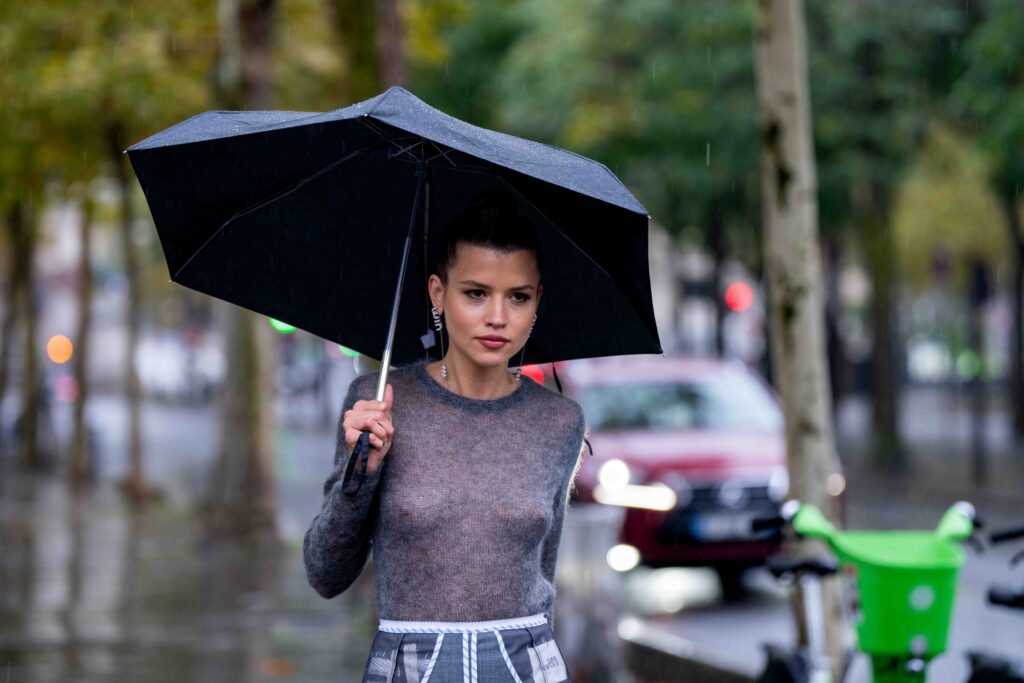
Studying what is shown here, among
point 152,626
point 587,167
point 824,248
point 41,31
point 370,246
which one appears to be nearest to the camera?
point 587,167

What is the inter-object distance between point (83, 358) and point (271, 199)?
68.4ft

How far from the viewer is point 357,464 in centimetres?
304

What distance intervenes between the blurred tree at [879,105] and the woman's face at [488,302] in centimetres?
1945

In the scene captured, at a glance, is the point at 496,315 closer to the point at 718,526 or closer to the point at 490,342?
the point at 490,342

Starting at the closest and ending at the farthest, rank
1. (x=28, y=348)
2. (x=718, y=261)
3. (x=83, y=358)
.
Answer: (x=83, y=358) < (x=28, y=348) < (x=718, y=261)

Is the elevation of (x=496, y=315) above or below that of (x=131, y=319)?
below

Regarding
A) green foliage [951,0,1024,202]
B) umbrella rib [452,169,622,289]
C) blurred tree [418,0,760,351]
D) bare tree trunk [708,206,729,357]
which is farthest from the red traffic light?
umbrella rib [452,169,622,289]

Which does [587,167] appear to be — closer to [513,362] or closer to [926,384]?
[513,362]

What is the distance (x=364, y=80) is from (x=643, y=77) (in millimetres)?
13225

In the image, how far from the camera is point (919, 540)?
186 inches

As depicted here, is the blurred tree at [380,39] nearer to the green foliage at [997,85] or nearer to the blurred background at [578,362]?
the blurred background at [578,362]

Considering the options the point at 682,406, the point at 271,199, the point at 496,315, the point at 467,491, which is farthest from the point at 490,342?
the point at 682,406

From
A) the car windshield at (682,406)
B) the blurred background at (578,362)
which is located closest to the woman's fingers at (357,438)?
the blurred background at (578,362)

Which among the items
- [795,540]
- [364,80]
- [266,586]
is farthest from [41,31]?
[795,540]
